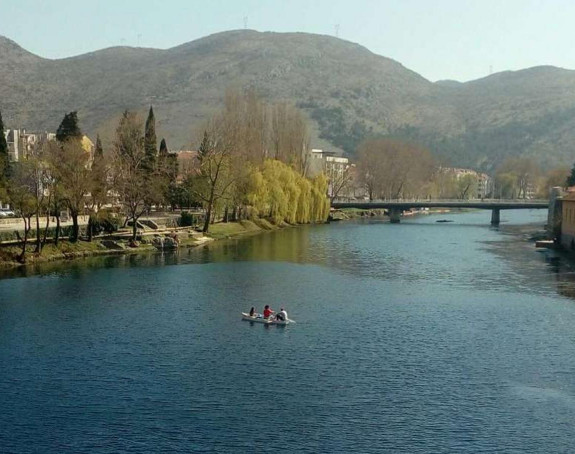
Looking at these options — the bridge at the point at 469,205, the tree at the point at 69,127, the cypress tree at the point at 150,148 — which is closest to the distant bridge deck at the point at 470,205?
the bridge at the point at 469,205

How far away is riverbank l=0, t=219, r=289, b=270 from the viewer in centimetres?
7031

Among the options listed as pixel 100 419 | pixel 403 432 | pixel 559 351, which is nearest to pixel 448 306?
pixel 559 351

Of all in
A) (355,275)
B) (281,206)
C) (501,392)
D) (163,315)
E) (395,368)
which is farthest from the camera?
(281,206)

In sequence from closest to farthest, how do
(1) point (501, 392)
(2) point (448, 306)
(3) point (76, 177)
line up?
(1) point (501, 392)
(2) point (448, 306)
(3) point (76, 177)

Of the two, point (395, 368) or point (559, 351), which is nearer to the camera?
point (395, 368)

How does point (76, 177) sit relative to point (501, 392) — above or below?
above

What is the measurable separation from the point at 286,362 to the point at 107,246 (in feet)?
162

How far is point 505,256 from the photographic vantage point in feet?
284

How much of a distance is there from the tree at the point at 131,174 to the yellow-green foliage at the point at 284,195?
1924 cm

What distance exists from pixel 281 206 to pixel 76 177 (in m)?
52.0

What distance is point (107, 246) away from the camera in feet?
270

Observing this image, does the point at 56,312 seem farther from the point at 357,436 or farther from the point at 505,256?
the point at 505,256

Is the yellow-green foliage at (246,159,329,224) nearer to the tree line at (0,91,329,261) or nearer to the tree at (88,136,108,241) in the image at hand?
the tree line at (0,91,329,261)

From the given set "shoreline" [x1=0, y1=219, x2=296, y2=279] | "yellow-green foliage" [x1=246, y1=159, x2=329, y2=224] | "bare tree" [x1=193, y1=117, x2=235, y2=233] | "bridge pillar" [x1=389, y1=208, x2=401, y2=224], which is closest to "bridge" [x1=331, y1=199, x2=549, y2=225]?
"bridge pillar" [x1=389, y1=208, x2=401, y2=224]
